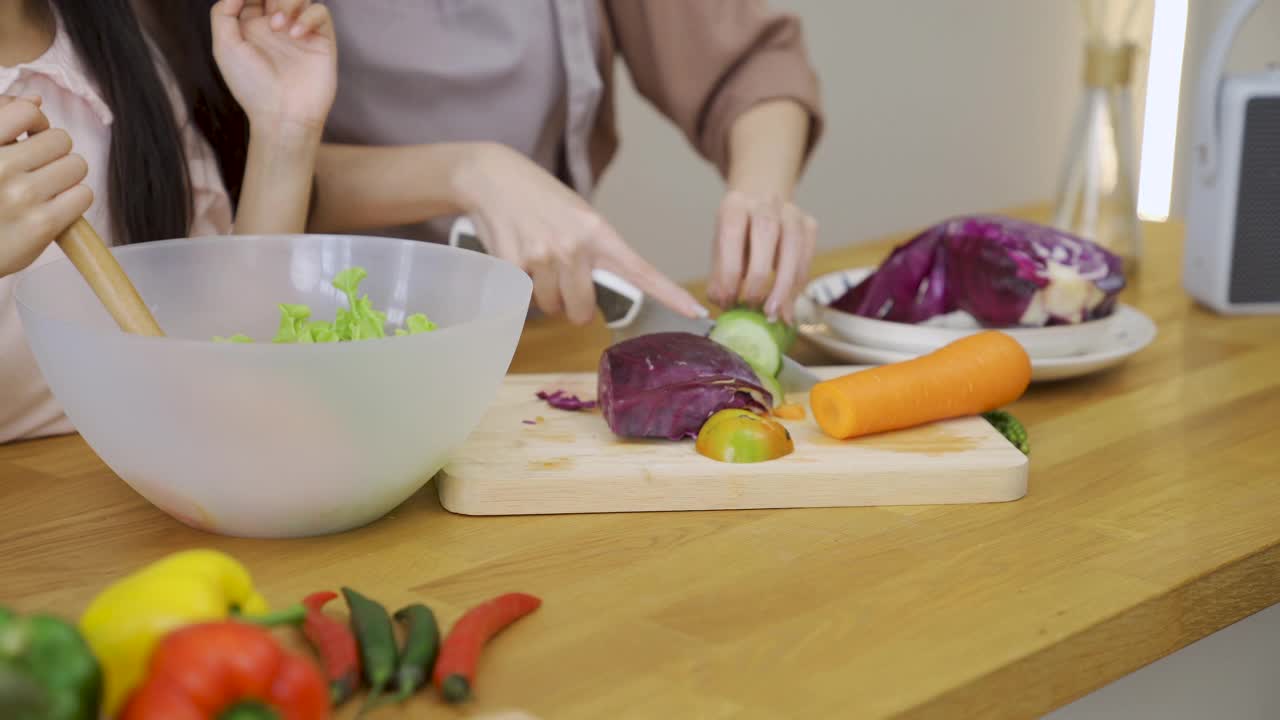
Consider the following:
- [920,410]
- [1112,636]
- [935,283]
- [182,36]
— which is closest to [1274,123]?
[935,283]

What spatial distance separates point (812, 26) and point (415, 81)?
2.17 metres

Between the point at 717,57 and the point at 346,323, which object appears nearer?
the point at 346,323

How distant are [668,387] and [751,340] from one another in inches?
8.2

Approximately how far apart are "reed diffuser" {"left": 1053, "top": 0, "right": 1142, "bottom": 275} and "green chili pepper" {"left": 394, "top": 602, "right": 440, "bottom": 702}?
4.67 ft

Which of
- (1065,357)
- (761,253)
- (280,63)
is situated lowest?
(1065,357)

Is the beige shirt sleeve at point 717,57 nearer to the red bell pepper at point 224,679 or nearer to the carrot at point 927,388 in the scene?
the carrot at point 927,388

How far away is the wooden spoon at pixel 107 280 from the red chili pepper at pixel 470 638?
0.33m

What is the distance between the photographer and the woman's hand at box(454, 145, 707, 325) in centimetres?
140

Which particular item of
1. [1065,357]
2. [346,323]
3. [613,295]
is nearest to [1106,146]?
[1065,357]

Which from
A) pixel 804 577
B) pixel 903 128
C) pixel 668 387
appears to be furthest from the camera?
pixel 903 128

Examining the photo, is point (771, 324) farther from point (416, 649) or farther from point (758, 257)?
point (416, 649)

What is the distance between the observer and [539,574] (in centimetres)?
96

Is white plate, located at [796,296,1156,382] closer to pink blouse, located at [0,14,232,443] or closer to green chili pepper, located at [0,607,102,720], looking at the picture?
pink blouse, located at [0,14,232,443]

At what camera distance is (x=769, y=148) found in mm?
1771
